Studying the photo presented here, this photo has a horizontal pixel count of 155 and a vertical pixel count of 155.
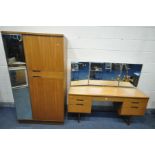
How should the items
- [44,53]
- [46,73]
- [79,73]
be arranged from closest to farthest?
[44,53] → [46,73] → [79,73]

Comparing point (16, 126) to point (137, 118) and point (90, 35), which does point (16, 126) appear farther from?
point (137, 118)

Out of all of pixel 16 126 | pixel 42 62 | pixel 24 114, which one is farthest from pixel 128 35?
pixel 16 126

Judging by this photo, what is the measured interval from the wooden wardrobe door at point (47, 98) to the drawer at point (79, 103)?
0.18 m

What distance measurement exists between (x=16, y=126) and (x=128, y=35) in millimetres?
2883

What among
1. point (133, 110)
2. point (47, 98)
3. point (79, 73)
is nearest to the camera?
point (47, 98)

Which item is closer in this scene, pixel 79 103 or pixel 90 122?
pixel 79 103

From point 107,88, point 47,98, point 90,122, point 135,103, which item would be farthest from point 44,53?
point 135,103

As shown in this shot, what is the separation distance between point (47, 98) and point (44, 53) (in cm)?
83

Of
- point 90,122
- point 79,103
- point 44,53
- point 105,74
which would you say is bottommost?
point 90,122

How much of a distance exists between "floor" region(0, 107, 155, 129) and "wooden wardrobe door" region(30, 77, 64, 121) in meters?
0.21

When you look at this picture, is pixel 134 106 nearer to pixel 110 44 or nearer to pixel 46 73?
pixel 110 44

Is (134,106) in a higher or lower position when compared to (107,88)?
lower

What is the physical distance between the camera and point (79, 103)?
7.32 feet
